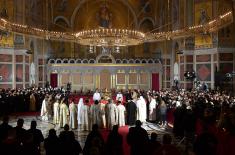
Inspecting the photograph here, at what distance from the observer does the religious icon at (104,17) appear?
4578 cm

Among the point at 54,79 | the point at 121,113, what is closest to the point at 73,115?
the point at 121,113

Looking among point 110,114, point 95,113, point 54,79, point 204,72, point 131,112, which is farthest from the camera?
point 54,79

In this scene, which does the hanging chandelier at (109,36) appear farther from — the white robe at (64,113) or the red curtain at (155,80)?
the red curtain at (155,80)

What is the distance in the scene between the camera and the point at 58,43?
45.1m

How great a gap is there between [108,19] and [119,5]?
2.97m

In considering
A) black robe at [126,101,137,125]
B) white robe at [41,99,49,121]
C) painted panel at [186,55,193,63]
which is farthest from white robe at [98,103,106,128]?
painted panel at [186,55,193,63]

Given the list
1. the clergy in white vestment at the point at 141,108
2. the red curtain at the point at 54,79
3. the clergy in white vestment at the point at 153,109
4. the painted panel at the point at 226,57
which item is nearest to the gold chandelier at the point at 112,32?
the clergy in white vestment at the point at 141,108

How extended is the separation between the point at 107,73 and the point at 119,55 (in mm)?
5256

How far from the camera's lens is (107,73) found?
41812 millimetres

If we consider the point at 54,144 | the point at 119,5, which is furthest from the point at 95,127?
the point at 119,5

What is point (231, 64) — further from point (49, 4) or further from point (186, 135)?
point (49, 4)

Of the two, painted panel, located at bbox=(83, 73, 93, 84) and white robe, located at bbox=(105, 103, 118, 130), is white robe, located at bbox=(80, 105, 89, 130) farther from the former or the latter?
painted panel, located at bbox=(83, 73, 93, 84)

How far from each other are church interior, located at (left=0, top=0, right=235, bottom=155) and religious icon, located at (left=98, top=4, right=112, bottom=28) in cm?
13

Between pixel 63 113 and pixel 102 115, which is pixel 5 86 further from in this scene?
pixel 102 115
